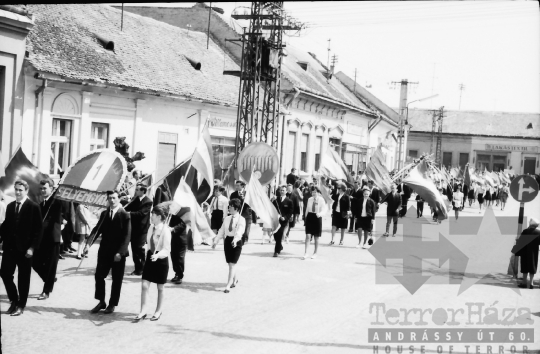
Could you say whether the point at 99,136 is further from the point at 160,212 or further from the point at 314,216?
the point at 160,212

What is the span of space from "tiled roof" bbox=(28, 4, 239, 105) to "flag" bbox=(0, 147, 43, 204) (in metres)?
8.53

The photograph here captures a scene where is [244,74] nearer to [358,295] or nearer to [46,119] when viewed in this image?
[46,119]

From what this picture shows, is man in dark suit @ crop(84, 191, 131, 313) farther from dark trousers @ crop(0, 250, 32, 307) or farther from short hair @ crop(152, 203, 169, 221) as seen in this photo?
dark trousers @ crop(0, 250, 32, 307)

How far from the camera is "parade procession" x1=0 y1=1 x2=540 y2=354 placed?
29.3 ft

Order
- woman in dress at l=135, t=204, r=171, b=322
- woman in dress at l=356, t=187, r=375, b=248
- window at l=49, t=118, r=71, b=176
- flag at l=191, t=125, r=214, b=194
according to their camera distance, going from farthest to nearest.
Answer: window at l=49, t=118, r=71, b=176 → woman in dress at l=356, t=187, r=375, b=248 → flag at l=191, t=125, r=214, b=194 → woman in dress at l=135, t=204, r=171, b=322

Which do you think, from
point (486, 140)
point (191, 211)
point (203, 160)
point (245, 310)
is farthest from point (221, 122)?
point (486, 140)

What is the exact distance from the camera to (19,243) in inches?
351

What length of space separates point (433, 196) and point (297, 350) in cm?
917

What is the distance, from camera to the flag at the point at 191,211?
1131cm

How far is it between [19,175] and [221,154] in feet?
59.6

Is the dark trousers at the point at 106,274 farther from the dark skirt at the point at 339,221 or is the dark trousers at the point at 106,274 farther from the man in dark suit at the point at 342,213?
the dark skirt at the point at 339,221

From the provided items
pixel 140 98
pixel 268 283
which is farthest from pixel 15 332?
pixel 140 98

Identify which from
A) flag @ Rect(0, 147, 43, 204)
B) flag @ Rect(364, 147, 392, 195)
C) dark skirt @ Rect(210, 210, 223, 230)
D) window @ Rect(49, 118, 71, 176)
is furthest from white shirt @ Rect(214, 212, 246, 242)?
flag @ Rect(364, 147, 392, 195)

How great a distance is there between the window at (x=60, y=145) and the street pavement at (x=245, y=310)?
6521 mm
